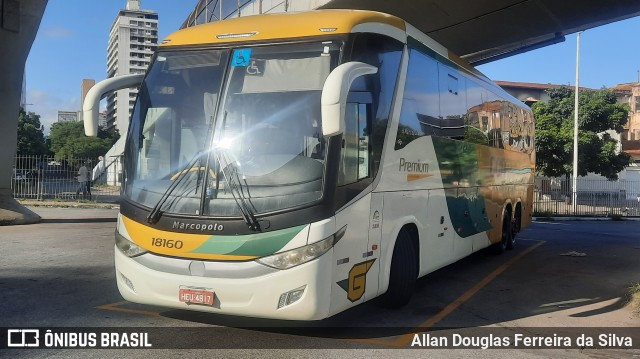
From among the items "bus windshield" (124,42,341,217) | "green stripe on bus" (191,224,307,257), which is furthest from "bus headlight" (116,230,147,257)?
"green stripe on bus" (191,224,307,257)

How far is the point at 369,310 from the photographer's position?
725 cm

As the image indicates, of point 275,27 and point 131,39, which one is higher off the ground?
point 131,39

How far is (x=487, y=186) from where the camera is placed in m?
11.0

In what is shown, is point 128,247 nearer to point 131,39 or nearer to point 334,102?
point 334,102

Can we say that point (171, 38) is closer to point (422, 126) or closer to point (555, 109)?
point (422, 126)

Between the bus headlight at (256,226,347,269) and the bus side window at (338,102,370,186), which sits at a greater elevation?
the bus side window at (338,102,370,186)

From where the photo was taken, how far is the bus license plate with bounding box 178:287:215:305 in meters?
A: 5.35

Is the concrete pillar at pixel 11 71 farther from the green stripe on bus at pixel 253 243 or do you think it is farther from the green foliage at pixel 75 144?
the green foliage at pixel 75 144

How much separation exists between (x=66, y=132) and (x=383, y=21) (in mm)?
96541

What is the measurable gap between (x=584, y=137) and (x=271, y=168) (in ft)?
135

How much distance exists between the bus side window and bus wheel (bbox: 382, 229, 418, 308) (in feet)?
4.72

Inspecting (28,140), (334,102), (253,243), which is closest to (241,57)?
(334,102)

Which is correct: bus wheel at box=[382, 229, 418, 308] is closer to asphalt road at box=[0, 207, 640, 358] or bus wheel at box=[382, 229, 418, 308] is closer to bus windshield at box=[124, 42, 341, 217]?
asphalt road at box=[0, 207, 640, 358]

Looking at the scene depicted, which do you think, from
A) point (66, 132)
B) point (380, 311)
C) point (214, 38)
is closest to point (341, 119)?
point (214, 38)
